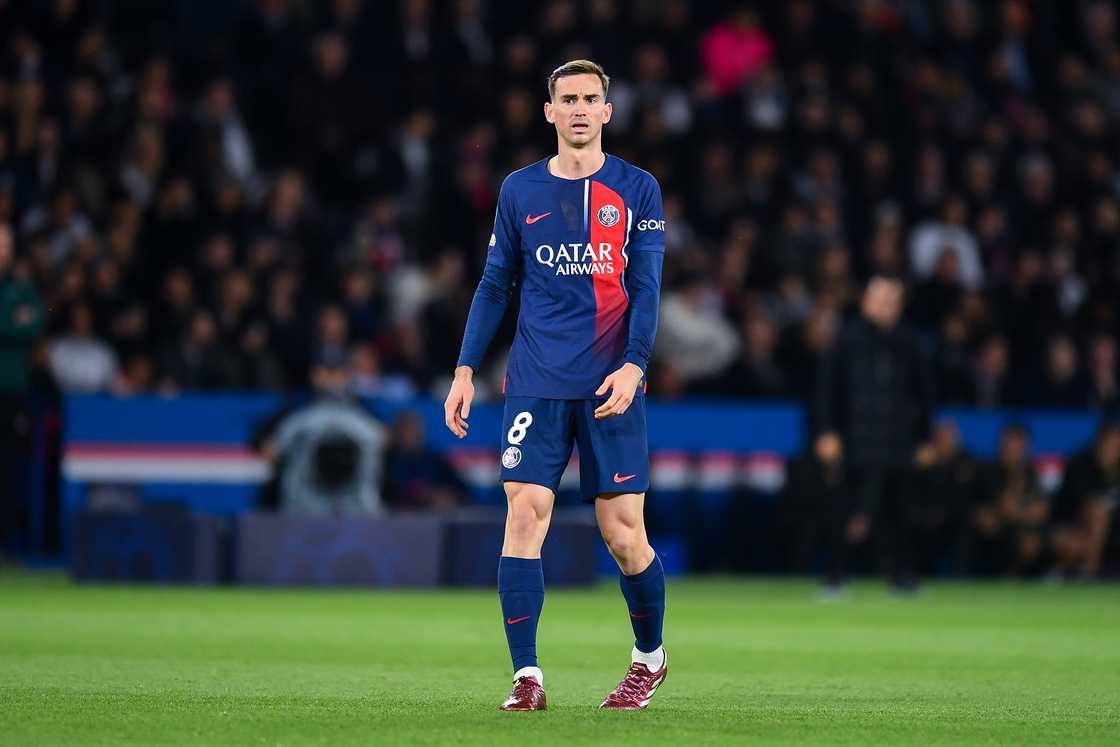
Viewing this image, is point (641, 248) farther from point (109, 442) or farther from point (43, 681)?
point (109, 442)

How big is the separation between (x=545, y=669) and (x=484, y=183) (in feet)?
33.9

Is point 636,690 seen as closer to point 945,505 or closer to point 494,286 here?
point 494,286

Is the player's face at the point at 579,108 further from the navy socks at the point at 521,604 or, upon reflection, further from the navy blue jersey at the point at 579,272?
the navy socks at the point at 521,604

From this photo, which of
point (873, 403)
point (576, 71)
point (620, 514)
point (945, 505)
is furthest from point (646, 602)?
point (945, 505)

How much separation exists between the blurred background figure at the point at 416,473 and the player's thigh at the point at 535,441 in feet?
30.0

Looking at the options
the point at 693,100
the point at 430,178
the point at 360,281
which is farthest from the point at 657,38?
the point at 360,281

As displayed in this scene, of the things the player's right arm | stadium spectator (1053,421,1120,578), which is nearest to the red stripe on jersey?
the player's right arm

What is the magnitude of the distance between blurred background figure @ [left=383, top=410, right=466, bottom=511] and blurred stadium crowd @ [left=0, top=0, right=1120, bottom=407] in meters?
0.69

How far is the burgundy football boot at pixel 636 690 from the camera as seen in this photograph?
6.69 m

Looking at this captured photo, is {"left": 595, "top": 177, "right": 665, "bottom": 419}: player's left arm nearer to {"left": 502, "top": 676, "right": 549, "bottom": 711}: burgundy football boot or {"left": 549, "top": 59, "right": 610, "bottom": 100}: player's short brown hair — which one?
{"left": 549, "top": 59, "right": 610, "bottom": 100}: player's short brown hair

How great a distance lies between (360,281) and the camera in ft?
55.3

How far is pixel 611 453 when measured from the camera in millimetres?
6508

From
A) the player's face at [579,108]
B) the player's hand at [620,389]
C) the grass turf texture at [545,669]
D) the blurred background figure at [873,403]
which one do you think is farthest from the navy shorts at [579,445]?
the blurred background figure at [873,403]

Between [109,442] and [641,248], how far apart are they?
1011 cm
